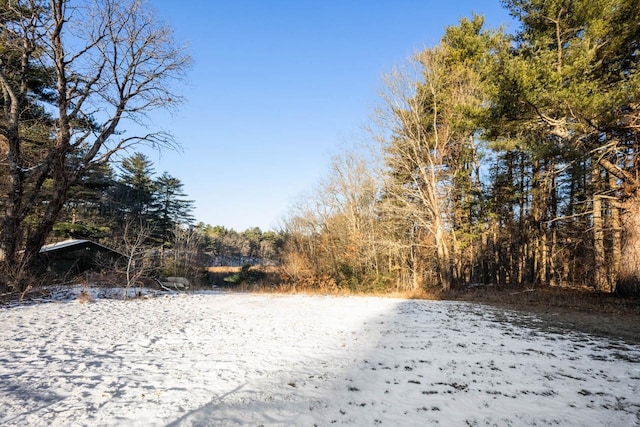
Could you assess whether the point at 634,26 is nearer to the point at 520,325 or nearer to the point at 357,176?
the point at 520,325

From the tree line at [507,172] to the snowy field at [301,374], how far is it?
7122mm

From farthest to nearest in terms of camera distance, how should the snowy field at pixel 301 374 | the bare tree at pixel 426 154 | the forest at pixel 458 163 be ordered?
the bare tree at pixel 426 154 < the forest at pixel 458 163 < the snowy field at pixel 301 374

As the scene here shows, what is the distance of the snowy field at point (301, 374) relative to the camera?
3100 mm

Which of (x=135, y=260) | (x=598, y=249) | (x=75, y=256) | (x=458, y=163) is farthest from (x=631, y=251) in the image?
(x=75, y=256)

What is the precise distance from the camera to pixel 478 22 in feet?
57.6

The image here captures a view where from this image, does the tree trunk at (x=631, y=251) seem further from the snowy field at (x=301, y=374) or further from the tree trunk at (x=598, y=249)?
the snowy field at (x=301, y=374)

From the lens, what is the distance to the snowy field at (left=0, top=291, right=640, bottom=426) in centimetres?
310

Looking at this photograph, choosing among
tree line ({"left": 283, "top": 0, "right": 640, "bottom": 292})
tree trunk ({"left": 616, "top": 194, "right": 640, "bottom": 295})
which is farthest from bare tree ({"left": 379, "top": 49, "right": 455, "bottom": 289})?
tree trunk ({"left": 616, "top": 194, "right": 640, "bottom": 295})

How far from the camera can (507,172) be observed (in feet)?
65.6

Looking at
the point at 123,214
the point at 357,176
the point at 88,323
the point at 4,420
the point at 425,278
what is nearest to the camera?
the point at 4,420

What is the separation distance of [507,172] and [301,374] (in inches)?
799

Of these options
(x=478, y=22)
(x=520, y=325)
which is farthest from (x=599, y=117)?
(x=478, y=22)

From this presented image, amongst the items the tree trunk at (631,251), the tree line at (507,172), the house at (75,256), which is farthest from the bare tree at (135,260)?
the tree trunk at (631,251)

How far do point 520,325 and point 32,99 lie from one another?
21.4m
